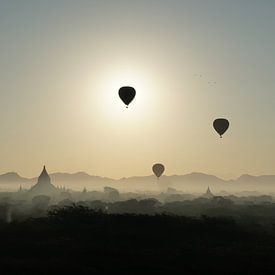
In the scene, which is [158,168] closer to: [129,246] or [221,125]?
[221,125]

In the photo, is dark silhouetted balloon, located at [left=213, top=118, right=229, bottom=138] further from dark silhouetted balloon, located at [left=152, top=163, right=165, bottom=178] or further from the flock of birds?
dark silhouetted balloon, located at [left=152, top=163, right=165, bottom=178]

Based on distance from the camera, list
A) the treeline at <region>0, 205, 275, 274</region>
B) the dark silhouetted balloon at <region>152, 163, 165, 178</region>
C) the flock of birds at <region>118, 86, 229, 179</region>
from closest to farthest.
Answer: the treeline at <region>0, 205, 275, 274</region> < the flock of birds at <region>118, 86, 229, 179</region> < the dark silhouetted balloon at <region>152, 163, 165, 178</region>

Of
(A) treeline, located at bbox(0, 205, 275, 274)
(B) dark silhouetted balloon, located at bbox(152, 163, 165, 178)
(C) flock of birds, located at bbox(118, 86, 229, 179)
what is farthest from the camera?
(B) dark silhouetted balloon, located at bbox(152, 163, 165, 178)

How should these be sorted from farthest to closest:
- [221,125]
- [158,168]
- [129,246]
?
[158,168]
[221,125]
[129,246]

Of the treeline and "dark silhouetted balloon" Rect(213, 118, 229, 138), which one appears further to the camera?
"dark silhouetted balloon" Rect(213, 118, 229, 138)

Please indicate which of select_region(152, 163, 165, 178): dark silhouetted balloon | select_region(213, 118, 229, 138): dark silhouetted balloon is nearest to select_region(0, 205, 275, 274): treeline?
select_region(213, 118, 229, 138): dark silhouetted balloon

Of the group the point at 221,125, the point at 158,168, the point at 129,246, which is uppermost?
the point at 158,168

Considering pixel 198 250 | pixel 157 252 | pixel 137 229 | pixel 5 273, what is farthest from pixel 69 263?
pixel 137 229

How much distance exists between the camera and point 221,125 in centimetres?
8169

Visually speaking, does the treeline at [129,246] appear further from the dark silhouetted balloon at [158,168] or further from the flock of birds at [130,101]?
the dark silhouetted balloon at [158,168]

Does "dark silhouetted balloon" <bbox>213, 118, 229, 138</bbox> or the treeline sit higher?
"dark silhouetted balloon" <bbox>213, 118, 229, 138</bbox>

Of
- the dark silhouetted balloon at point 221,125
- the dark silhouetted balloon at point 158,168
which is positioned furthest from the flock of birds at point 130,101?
the dark silhouetted balloon at point 158,168

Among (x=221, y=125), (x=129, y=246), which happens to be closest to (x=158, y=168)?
(x=221, y=125)

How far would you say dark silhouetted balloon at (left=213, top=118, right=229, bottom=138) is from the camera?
81.1 metres
